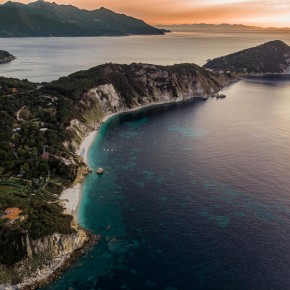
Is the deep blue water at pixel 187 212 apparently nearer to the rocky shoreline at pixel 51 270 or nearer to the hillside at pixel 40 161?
the rocky shoreline at pixel 51 270

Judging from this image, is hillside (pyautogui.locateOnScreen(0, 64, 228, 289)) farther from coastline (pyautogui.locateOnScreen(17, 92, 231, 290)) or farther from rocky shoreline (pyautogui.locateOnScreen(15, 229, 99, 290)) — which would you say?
coastline (pyautogui.locateOnScreen(17, 92, 231, 290))

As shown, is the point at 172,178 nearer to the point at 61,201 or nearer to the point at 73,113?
the point at 61,201

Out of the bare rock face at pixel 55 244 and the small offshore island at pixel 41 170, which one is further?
the bare rock face at pixel 55 244

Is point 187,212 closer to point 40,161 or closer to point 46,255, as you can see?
point 46,255

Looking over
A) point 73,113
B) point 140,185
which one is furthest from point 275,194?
point 73,113

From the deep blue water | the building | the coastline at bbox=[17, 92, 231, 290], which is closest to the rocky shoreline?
the coastline at bbox=[17, 92, 231, 290]

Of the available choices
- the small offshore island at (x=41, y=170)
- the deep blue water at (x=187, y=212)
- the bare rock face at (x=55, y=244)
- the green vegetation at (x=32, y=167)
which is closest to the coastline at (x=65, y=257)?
the small offshore island at (x=41, y=170)

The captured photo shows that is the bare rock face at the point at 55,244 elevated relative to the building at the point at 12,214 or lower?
lower
